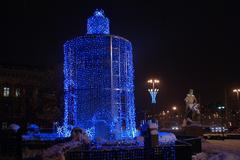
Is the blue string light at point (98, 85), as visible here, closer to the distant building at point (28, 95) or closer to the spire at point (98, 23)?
the spire at point (98, 23)

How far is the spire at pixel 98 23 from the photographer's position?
25828mm

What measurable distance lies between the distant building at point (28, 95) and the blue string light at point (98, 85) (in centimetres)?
1548

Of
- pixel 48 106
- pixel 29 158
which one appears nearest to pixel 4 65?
pixel 48 106

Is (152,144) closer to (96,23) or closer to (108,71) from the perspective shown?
(108,71)

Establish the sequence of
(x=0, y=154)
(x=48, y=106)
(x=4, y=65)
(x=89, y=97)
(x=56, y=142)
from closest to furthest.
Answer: (x=0, y=154), (x=56, y=142), (x=89, y=97), (x=48, y=106), (x=4, y=65)

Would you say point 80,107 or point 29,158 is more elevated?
point 80,107

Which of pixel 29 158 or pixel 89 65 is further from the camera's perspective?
pixel 89 65

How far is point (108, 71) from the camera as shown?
24578 mm

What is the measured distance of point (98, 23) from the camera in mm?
25859

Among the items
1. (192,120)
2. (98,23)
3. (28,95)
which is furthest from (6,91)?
(98,23)

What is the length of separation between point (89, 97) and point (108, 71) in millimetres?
2086

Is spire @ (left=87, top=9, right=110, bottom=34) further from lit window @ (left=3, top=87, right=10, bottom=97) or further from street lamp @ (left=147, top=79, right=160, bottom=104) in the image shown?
lit window @ (left=3, top=87, right=10, bottom=97)

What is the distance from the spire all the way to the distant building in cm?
1558

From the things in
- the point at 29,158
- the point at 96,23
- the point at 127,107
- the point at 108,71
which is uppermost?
the point at 96,23
